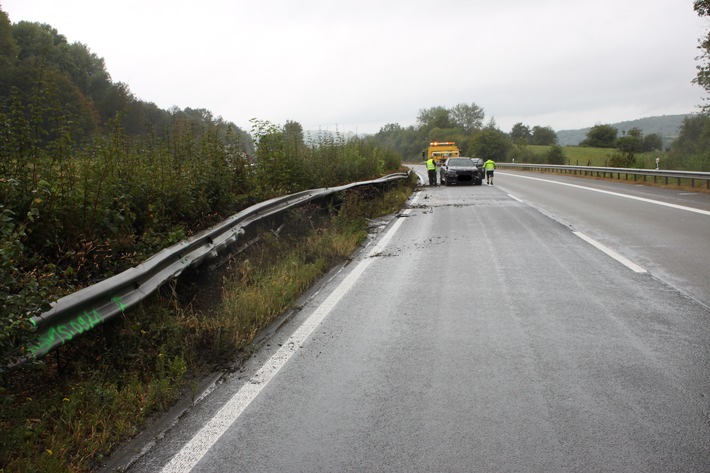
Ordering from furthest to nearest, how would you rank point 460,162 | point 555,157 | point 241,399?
point 555,157 → point 460,162 → point 241,399

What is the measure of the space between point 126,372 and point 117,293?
1.85ft

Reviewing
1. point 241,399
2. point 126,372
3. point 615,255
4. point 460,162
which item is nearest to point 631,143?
point 460,162

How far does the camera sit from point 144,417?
3.44m

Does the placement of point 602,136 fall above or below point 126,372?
above

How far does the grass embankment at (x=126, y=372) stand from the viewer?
300 centimetres

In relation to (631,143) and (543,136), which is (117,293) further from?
(543,136)

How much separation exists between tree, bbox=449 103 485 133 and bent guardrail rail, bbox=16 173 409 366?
16609 cm

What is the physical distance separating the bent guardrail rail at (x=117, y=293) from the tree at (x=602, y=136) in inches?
5642

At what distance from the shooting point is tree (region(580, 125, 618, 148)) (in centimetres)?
13525

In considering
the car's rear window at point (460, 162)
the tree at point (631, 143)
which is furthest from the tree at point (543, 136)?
the car's rear window at point (460, 162)

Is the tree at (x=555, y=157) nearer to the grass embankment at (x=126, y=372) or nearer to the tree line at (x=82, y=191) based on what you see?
the tree line at (x=82, y=191)

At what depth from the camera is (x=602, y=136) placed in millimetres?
135875

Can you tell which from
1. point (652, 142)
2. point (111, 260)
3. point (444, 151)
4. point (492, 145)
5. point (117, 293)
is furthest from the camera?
point (652, 142)

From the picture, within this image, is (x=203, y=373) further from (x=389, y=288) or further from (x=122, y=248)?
(x=389, y=288)
